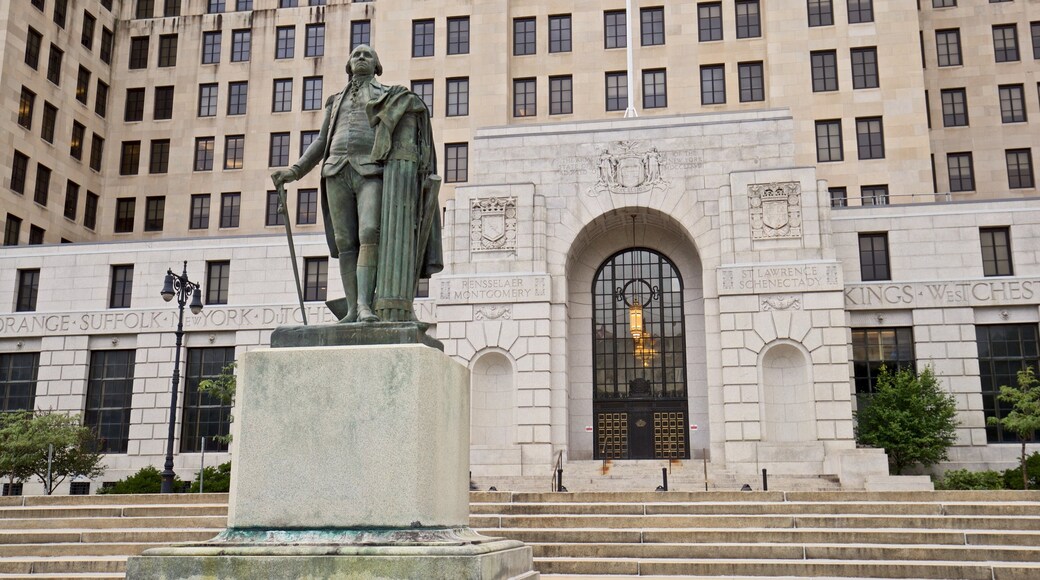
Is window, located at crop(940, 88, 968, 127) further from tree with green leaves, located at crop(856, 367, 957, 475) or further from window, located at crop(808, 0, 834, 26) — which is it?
tree with green leaves, located at crop(856, 367, 957, 475)

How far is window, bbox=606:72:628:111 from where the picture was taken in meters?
49.8

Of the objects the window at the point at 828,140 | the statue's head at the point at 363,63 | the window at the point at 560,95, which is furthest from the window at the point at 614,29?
the statue's head at the point at 363,63

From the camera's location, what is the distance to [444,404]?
33.1ft

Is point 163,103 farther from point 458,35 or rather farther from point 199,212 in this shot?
point 458,35

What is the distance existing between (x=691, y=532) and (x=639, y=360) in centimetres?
1869

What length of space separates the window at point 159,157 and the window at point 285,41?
9229mm

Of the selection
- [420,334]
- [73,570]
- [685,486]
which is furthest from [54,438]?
[420,334]

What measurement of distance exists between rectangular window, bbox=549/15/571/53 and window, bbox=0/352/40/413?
31.3m

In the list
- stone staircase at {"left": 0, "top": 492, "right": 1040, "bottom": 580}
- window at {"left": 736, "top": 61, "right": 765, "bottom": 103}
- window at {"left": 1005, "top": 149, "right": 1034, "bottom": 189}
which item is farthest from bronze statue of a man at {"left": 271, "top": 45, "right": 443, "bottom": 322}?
window at {"left": 1005, "top": 149, "right": 1034, "bottom": 189}

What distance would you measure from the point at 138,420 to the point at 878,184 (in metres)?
38.2

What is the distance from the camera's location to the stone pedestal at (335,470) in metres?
9.01

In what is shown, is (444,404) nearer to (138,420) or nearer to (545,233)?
(545,233)

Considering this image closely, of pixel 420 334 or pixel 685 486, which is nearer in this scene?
pixel 420 334

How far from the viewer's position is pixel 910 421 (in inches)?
1249
